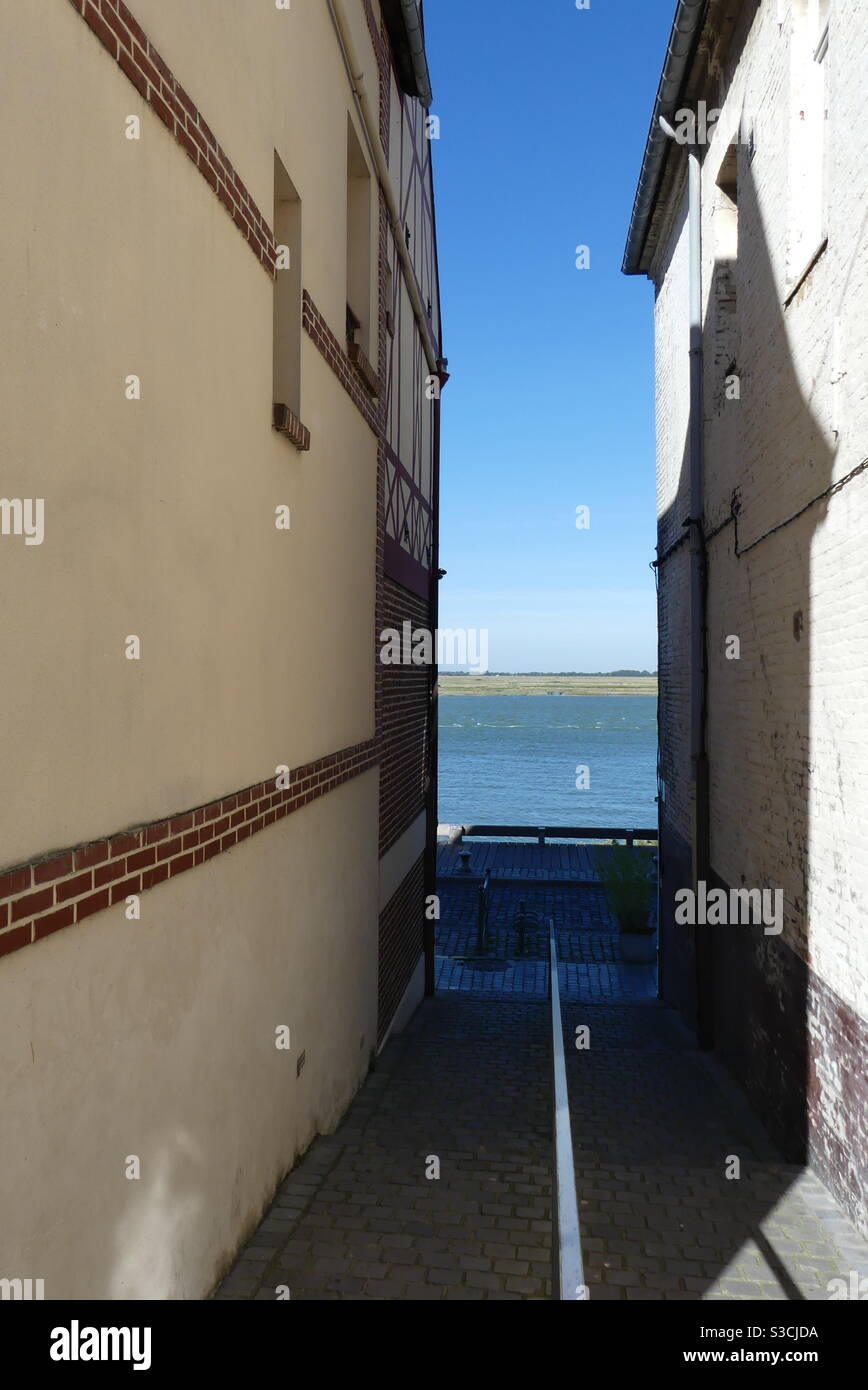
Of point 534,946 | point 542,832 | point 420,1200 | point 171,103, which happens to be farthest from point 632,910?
point 171,103

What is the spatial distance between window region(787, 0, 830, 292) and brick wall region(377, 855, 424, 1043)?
671 centimetres

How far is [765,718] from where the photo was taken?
25.3 ft

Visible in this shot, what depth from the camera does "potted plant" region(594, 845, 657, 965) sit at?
14883 mm

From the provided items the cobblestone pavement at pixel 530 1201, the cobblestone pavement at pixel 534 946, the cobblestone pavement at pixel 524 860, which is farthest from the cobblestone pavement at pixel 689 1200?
the cobblestone pavement at pixel 524 860

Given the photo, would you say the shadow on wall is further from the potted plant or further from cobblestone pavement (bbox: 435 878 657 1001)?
the potted plant

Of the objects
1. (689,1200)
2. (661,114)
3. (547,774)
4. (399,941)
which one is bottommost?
(547,774)

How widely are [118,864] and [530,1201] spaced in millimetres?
3884

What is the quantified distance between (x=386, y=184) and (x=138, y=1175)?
8813mm

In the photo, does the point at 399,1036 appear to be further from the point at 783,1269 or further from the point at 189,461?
the point at 189,461

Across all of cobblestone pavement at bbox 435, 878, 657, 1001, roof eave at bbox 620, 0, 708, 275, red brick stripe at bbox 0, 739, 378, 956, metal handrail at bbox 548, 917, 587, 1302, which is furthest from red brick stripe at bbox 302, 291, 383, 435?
cobblestone pavement at bbox 435, 878, 657, 1001

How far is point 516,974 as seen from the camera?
14469 millimetres

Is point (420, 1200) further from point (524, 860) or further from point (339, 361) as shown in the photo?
point (524, 860)

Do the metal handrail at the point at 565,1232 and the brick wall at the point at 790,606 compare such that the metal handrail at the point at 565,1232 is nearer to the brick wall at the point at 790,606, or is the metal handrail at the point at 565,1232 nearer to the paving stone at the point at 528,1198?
the paving stone at the point at 528,1198

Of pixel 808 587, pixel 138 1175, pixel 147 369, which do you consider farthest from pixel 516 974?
pixel 147 369
